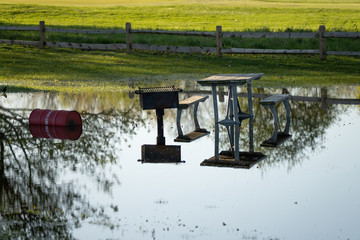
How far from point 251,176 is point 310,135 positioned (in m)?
3.50

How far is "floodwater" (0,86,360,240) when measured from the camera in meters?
8.21

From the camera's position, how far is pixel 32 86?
2155 cm

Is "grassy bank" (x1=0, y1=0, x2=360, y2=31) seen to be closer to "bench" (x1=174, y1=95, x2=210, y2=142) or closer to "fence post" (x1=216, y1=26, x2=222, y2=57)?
"fence post" (x1=216, y1=26, x2=222, y2=57)

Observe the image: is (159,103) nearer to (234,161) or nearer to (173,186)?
(234,161)

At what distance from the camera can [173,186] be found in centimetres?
1006

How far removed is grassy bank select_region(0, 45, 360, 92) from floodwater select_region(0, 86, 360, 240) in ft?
22.3

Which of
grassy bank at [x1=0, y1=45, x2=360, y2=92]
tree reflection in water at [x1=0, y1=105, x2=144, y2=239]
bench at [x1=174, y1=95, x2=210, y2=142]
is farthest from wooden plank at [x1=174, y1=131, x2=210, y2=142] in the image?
grassy bank at [x1=0, y1=45, x2=360, y2=92]

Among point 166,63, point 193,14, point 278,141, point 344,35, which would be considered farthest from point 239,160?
point 193,14

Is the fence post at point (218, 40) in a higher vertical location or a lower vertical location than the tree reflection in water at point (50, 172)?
higher

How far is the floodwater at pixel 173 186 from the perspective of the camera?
8211 mm

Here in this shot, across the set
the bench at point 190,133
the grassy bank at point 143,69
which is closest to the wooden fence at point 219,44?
the grassy bank at point 143,69

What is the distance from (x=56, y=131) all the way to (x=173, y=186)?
5.02 meters

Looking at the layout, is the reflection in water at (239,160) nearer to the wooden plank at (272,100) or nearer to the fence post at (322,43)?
the wooden plank at (272,100)

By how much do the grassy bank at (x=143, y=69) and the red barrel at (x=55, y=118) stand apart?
592 cm
